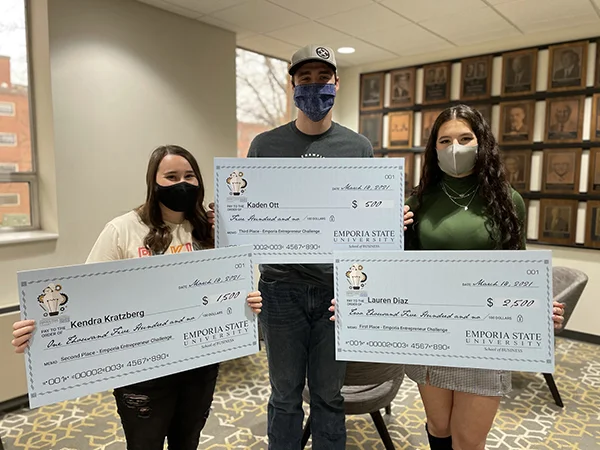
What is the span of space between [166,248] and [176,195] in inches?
7.2

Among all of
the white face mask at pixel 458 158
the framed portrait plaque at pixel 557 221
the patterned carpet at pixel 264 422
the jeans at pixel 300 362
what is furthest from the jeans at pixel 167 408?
the framed portrait plaque at pixel 557 221

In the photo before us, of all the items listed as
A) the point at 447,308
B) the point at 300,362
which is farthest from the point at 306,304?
the point at 447,308

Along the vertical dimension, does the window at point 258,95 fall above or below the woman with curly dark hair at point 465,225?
above

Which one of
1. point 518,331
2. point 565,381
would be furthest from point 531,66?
point 518,331

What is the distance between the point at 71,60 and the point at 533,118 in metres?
3.73

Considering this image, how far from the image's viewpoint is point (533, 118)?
383cm

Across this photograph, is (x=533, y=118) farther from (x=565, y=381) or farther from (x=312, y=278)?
(x=312, y=278)

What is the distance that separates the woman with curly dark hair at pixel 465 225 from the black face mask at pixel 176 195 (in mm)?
811

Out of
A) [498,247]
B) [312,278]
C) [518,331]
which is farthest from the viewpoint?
[312,278]

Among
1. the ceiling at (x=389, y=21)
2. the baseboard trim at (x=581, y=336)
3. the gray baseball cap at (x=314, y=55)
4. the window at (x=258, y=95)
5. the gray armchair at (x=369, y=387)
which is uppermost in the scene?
the ceiling at (x=389, y=21)

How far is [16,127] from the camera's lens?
9.27 ft

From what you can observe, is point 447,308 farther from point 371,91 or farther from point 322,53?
point 371,91

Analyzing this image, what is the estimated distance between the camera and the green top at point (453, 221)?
1428 mm

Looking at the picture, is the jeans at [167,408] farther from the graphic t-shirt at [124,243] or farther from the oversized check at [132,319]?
the graphic t-shirt at [124,243]
